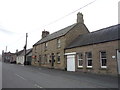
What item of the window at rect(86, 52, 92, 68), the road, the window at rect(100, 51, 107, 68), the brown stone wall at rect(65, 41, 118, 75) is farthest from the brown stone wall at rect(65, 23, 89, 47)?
the road

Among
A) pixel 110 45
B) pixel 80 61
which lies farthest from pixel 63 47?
pixel 110 45

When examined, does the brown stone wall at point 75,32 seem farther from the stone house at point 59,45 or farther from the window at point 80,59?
the window at point 80,59

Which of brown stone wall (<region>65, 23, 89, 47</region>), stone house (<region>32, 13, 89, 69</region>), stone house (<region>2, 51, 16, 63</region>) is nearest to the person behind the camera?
stone house (<region>32, 13, 89, 69</region>)

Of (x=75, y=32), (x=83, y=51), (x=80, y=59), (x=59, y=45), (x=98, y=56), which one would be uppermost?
(x=75, y=32)

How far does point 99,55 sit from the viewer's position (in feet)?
68.2

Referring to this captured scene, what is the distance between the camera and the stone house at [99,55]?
18592mm

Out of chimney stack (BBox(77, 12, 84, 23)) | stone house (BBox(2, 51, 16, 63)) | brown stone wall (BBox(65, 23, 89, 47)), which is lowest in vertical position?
stone house (BBox(2, 51, 16, 63))

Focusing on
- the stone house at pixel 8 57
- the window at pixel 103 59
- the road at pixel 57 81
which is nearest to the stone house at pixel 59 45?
the window at pixel 103 59

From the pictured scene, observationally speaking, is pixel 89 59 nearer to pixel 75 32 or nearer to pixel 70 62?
pixel 70 62

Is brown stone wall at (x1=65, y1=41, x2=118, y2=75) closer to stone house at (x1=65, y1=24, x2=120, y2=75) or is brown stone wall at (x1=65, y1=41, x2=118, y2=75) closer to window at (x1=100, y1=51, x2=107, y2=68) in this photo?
stone house at (x1=65, y1=24, x2=120, y2=75)

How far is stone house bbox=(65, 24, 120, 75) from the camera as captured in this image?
18.6m

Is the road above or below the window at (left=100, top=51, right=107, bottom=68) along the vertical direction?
below

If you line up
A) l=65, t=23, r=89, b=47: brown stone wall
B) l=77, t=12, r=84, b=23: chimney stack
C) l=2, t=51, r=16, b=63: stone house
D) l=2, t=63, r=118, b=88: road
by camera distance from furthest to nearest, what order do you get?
l=2, t=51, r=16, b=63: stone house → l=77, t=12, r=84, b=23: chimney stack → l=65, t=23, r=89, b=47: brown stone wall → l=2, t=63, r=118, b=88: road

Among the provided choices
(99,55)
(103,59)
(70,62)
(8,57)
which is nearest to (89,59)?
(99,55)
